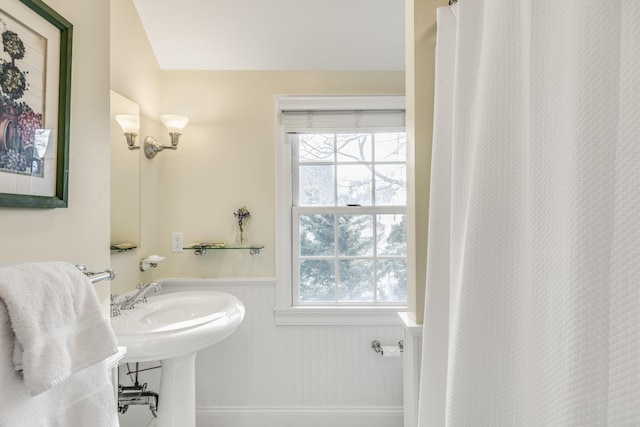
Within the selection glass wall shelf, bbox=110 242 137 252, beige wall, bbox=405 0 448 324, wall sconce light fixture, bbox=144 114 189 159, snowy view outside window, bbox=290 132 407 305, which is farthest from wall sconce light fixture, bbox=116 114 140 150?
beige wall, bbox=405 0 448 324

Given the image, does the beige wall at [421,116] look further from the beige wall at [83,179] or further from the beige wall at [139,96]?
the beige wall at [139,96]

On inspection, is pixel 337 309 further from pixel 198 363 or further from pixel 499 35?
pixel 499 35

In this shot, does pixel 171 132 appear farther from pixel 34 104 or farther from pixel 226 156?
pixel 34 104

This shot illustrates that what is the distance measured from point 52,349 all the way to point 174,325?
70 cm

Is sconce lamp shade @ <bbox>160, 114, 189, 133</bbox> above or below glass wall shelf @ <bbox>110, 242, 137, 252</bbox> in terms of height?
above

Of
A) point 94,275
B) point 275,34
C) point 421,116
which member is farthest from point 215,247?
point 421,116

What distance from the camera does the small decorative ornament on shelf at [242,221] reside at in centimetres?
201

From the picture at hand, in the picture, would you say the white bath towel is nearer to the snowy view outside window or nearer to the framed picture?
the framed picture

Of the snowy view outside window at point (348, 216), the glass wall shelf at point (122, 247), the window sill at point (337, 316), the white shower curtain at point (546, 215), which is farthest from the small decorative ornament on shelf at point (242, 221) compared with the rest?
the white shower curtain at point (546, 215)

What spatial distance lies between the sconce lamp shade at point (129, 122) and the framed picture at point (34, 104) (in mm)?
888

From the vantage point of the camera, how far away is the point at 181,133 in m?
1.95

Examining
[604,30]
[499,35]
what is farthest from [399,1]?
[604,30]

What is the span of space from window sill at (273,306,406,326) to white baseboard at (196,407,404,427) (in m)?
0.50

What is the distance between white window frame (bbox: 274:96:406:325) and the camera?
2.01 meters
